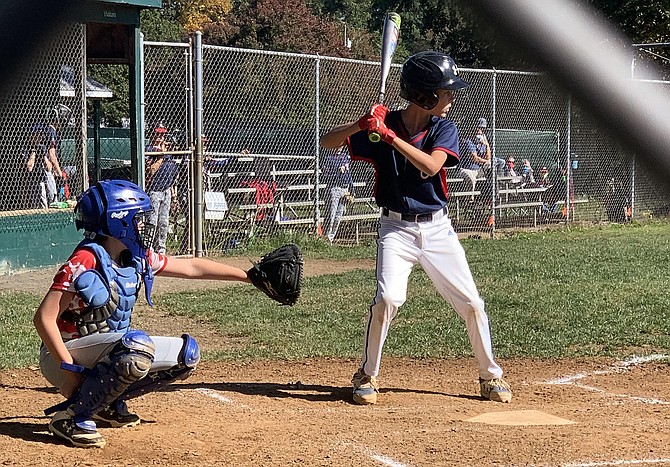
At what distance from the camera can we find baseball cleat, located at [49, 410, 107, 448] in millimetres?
3898

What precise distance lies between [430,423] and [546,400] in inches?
38.7

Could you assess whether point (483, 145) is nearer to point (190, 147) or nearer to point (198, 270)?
point (190, 147)

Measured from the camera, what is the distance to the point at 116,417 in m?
4.28

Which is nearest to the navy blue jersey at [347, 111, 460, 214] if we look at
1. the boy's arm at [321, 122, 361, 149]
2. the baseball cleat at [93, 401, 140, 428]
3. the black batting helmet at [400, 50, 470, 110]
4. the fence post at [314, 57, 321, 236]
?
the boy's arm at [321, 122, 361, 149]

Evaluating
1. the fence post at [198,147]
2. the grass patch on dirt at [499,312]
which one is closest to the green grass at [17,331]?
the grass patch on dirt at [499,312]

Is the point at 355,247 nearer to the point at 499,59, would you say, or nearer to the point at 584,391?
the point at 584,391

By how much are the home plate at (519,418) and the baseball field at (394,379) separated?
1cm

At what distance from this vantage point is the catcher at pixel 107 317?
12.6 feet

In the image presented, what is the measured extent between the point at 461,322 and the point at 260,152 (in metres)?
7.87

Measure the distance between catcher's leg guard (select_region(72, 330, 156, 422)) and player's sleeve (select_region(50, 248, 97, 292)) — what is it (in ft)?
1.02

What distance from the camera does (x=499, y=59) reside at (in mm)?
899

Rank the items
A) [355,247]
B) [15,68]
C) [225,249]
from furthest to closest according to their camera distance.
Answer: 1. [355,247]
2. [225,249]
3. [15,68]

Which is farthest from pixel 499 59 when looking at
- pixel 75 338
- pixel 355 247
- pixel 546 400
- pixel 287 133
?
pixel 287 133

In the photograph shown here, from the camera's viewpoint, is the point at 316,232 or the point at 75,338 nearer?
the point at 75,338
